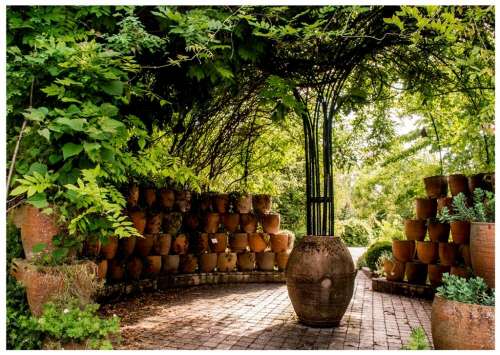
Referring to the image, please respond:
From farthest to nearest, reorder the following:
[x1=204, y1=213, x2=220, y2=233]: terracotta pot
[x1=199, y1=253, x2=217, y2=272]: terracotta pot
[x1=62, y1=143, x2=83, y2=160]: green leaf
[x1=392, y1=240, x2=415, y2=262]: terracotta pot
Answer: [x1=204, y1=213, x2=220, y2=233]: terracotta pot < [x1=199, y1=253, x2=217, y2=272]: terracotta pot < [x1=392, y1=240, x2=415, y2=262]: terracotta pot < [x1=62, y1=143, x2=83, y2=160]: green leaf

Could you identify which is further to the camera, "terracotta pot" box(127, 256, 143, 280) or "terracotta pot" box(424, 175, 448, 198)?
"terracotta pot" box(424, 175, 448, 198)

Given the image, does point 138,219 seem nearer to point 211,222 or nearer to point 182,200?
point 182,200

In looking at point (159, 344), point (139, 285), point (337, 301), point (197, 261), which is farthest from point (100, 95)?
point (197, 261)

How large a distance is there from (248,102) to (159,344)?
12.0 feet

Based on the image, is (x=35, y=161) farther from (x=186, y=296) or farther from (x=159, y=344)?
(x=186, y=296)

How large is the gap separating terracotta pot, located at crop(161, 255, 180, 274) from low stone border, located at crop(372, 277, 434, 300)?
272cm

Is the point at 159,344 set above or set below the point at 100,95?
below

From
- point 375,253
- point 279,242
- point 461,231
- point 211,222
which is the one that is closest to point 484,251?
point 461,231

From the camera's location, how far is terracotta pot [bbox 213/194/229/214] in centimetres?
655

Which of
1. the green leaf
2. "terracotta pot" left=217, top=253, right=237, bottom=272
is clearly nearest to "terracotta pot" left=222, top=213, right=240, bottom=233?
"terracotta pot" left=217, top=253, right=237, bottom=272

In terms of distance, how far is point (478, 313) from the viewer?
2469mm

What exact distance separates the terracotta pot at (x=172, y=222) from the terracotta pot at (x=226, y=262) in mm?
903

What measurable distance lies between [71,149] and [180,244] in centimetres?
372

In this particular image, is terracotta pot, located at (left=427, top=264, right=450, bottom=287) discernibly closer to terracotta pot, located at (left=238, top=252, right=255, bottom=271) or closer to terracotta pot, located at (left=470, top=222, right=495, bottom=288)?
terracotta pot, located at (left=470, top=222, right=495, bottom=288)
